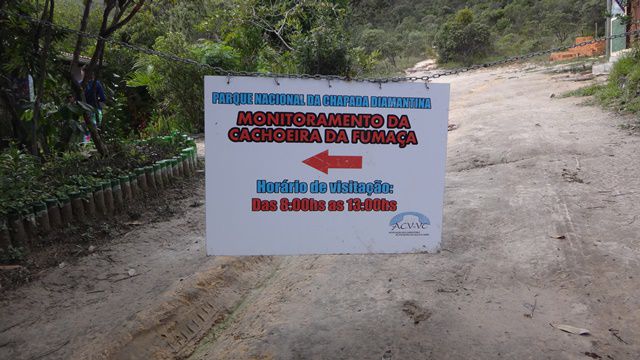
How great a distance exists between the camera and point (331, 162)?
106 inches

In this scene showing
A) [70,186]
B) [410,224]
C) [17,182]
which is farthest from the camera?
[70,186]

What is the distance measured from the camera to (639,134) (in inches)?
263

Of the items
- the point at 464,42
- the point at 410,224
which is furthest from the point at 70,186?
the point at 464,42

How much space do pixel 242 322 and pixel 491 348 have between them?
1600 mm

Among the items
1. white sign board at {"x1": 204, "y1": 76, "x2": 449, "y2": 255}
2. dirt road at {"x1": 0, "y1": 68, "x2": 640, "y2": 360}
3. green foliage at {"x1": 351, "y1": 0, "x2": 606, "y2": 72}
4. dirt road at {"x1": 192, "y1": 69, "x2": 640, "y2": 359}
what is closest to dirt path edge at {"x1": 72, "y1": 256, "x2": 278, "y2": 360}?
dirt road at {"x1": 0, "y1": 68, "x2": 640, "y2": 360}

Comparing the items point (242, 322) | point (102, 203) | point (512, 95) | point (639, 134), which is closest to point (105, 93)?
point (102, 203)

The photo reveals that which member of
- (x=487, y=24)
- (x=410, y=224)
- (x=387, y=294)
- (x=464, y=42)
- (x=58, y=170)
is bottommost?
(x=387, y=294)

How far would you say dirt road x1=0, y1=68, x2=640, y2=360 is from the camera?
304 cm

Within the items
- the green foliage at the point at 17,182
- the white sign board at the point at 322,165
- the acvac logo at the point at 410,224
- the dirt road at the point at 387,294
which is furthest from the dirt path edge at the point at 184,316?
the acvac logo at the point at 410,224

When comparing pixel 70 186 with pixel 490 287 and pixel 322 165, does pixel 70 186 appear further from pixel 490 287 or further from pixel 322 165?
pixel 490 287

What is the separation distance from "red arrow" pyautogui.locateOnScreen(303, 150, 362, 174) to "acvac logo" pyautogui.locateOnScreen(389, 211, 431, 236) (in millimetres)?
356

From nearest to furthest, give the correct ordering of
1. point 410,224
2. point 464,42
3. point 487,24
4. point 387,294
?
point 410,224, point 387,294, point 464,42, point 487,24

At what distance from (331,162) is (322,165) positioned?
0.05 metres

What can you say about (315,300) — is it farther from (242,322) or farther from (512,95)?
(512,95)
